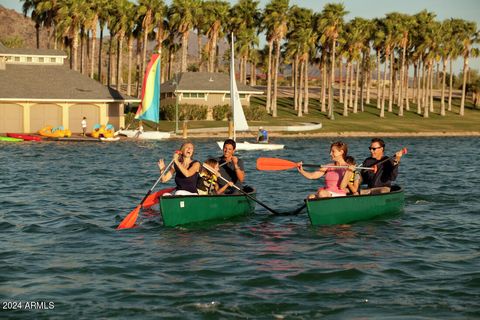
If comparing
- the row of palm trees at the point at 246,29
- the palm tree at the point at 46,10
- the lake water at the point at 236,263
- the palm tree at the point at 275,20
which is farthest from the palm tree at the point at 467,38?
the lake water at the point at 236,263

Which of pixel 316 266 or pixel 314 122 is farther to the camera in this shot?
pixel 314 122

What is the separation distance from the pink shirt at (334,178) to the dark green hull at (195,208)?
2368 millimetres

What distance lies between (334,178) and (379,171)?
2.21 meters

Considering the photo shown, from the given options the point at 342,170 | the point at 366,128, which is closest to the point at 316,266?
the point at 342,170

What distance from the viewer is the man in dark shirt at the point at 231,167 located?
2081 centimetres

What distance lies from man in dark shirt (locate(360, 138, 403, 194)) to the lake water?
3.00ft

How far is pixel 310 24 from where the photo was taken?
95.4 metres

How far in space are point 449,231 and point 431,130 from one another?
2744 inches

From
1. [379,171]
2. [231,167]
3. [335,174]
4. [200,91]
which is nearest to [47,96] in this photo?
[200,91]

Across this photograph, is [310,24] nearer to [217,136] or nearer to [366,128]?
[366,128]

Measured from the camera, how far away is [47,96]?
229 ft

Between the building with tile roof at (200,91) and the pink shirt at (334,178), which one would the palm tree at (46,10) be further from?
the pink shirt at (334,178)

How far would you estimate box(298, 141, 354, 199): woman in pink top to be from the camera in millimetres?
19016

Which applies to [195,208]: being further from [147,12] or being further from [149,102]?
[147,12]
